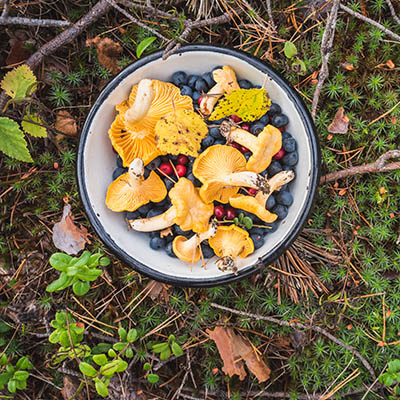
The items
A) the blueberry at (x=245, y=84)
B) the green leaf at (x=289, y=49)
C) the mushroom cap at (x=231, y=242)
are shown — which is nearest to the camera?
the mushroom cap at (x=231, y=242)

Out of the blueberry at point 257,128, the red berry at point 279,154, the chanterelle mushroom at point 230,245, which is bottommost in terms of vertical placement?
the chanterelle mushroom at point 230,245

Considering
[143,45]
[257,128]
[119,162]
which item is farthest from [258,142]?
[143,45]

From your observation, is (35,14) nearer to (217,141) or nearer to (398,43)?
(217,141)

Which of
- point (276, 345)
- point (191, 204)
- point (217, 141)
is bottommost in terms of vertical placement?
point (276, 345)

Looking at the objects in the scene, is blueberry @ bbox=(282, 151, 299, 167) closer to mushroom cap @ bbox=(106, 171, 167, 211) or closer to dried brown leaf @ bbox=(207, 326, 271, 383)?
mushroom cap @ bbox=(106, 171, 167, 211)

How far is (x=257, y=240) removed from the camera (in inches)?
97.4

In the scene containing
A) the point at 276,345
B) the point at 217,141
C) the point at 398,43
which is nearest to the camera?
the point at 217,141

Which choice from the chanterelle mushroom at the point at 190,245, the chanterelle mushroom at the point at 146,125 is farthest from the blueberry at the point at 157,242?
the chanterelle mushroom at the point at 146,125

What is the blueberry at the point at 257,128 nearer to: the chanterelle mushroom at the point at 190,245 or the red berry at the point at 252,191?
the red berry at the point at 252,191

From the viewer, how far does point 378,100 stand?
282 cm

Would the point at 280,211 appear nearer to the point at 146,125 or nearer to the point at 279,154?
the point at 279,154

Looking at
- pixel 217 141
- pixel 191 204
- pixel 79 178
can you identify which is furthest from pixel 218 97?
pixel 79 178

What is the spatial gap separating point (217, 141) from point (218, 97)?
0.26 metres

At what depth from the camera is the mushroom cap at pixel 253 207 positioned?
2.27 m
